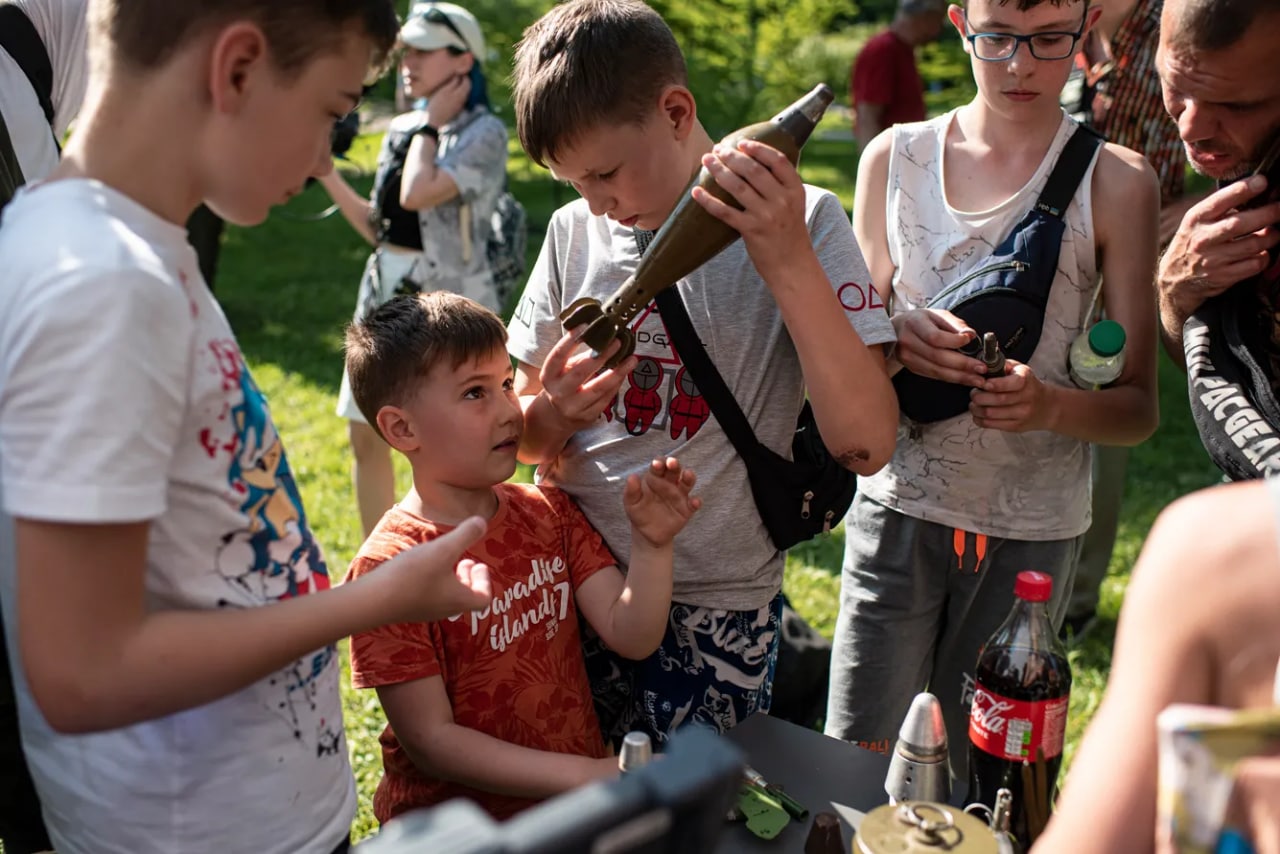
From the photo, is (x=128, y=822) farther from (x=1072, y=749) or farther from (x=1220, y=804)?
(x=1072, y=749)

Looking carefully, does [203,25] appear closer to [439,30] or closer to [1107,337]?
[1107,337]

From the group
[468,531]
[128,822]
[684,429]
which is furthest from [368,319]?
[128,822]

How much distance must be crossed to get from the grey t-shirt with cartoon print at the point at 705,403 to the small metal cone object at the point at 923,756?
0.55 meters

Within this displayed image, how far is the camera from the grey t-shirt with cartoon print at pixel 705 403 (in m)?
1.99

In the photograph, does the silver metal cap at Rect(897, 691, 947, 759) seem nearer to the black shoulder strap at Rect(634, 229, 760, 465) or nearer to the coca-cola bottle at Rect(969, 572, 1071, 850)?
the coca-cola bottle at Rect(969, 572, 1071, 850)

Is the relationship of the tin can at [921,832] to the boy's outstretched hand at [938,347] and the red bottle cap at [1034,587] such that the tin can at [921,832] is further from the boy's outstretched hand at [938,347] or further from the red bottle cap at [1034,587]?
the boy's outstretched hand at [938,347]

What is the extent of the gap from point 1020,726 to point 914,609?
0.89 meters

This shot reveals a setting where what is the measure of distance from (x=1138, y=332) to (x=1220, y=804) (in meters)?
1.57

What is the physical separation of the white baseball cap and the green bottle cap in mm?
3272

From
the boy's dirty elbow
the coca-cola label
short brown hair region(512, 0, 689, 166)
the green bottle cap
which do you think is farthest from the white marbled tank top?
the boy's dirty elbow

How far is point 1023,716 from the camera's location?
1.52m

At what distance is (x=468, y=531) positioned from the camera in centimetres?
141

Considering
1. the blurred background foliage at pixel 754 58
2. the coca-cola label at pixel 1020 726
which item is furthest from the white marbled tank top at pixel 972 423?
the blurred background foliage at pixel 754 58

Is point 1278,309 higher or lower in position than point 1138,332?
higher
